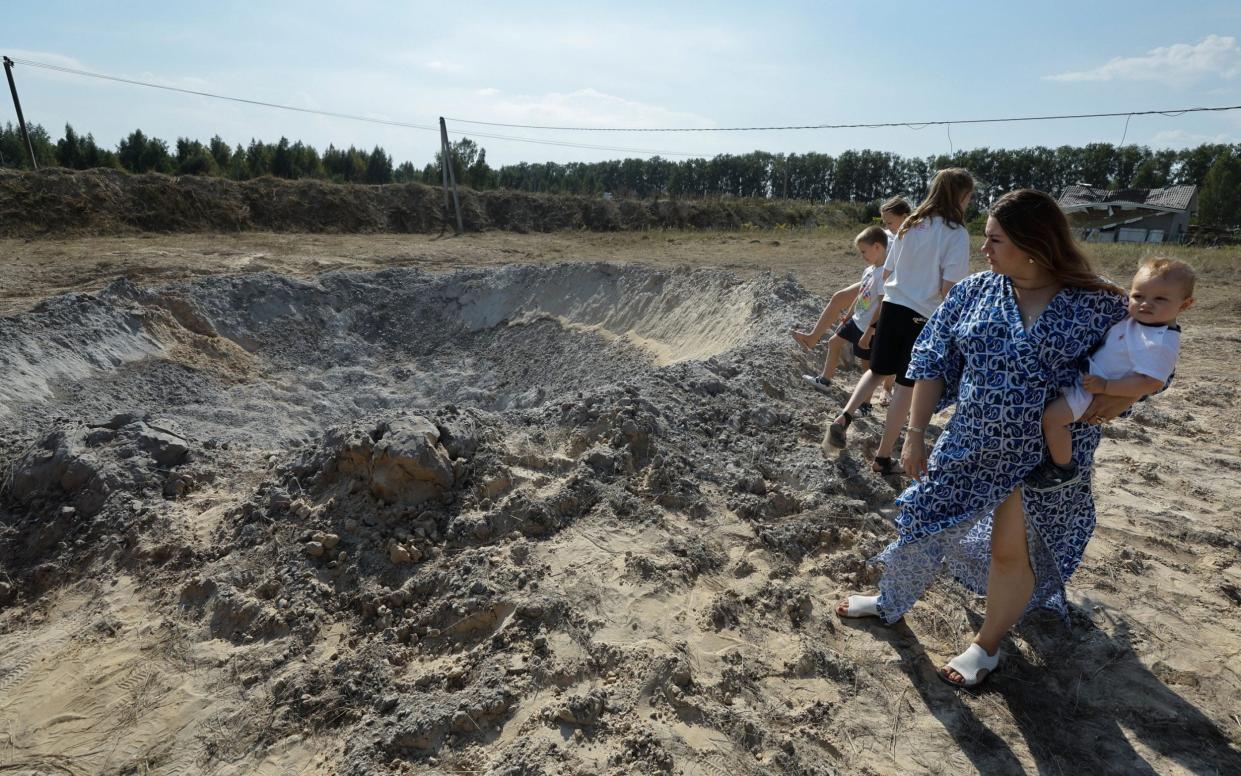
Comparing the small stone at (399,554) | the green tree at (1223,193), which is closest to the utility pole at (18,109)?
the small stone at (399,554)

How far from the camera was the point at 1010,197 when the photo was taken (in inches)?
85.7

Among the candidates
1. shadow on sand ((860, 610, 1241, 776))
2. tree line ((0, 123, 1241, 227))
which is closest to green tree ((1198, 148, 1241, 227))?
tree line ((0, 123, 1241, 227))

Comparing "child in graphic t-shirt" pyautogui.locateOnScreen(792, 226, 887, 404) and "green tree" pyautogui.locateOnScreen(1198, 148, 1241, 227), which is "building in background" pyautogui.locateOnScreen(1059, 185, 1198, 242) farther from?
"child in graphic t-shirt" pyautogui.locateOnScreen(792, 226, 887, 404)

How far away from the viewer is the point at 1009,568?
7.62 ft

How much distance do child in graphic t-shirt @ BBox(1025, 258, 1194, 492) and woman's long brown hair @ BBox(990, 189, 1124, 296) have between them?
15 centimetres

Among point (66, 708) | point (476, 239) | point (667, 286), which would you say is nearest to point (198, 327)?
point (667, 286)

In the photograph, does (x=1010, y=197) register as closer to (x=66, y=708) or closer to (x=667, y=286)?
(x=66, y=708)

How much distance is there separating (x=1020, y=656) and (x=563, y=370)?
22.0 ft

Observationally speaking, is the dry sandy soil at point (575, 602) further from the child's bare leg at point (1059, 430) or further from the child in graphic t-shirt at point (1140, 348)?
the child in graphic t-shirt at point (1140, 348)

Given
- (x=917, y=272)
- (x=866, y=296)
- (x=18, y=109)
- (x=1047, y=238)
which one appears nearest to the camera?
(x=1047, y=238)

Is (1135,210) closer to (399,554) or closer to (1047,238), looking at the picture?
(1047,238)

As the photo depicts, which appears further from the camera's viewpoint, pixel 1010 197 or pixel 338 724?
pixel 338 724

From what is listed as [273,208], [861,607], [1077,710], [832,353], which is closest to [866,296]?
[832,353]

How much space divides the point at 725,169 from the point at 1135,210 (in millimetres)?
24238
